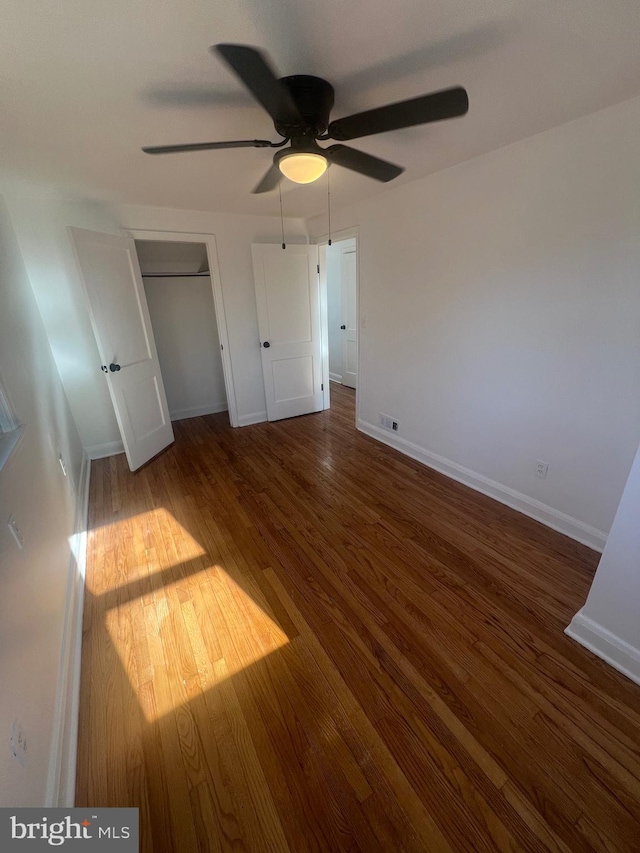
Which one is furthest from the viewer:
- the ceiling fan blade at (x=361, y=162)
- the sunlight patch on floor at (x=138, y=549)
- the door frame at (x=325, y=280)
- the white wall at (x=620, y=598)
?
the door frame at (x=325, y=280)

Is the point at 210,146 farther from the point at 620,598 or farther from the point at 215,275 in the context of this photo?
the point at 620,598

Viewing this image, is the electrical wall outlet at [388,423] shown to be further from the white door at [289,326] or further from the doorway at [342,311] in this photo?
the doorway at [342,311]

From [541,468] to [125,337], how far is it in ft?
11.6

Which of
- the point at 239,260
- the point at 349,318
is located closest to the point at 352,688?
the point at 239,260

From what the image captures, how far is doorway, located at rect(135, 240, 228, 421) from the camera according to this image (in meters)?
3.86

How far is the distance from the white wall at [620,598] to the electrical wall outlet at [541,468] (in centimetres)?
90

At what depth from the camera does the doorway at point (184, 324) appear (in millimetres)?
3857

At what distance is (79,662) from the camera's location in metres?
1.47

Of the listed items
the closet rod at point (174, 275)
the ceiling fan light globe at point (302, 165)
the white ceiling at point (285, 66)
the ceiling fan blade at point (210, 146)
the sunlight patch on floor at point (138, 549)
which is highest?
the white ceiling at point (285, 66)

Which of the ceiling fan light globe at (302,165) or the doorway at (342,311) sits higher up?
→ the ceiling fan light globe at (302,165)

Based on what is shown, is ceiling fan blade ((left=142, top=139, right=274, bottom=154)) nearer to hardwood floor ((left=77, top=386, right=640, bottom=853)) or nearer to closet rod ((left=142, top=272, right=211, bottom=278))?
hardwood floor ((left=77, top=386, right=640, bottom=853))

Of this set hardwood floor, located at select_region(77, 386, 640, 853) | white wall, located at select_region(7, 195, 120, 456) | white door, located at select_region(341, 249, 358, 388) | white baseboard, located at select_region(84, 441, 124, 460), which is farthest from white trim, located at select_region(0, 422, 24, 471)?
white door, located at select_region(341, 249, 358, 388)

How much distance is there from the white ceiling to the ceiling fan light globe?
27 centimetres

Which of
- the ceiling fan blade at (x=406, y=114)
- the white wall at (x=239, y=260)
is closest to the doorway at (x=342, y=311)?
the white wall at (x=239, y=260)
